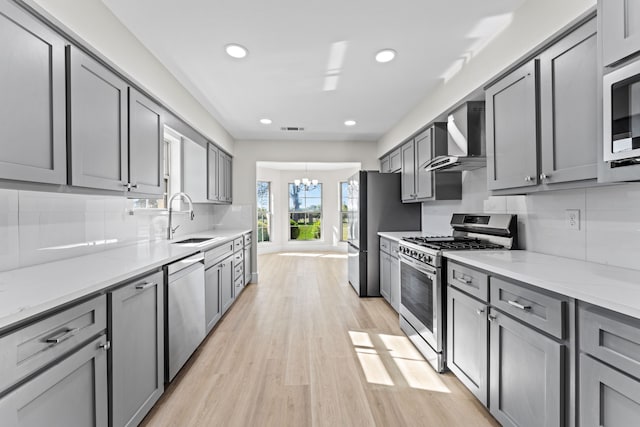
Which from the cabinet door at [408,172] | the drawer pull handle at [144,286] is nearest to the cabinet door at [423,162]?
the cabinet door at [408,172]

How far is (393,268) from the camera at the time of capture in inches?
142

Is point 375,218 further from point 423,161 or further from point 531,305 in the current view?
point 531,305

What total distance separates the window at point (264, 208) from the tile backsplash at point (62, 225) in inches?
218

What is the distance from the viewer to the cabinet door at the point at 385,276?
12.5 ft

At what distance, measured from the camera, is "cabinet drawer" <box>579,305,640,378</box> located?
954 mm

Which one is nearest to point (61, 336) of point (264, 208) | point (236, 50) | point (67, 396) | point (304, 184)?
point (67, 396)

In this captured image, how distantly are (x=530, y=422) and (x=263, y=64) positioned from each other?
3.02 m

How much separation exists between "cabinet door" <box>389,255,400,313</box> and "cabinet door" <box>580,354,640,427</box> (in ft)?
7.41

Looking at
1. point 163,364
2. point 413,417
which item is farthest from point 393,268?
point 163,364

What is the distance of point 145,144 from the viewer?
2.30 meters

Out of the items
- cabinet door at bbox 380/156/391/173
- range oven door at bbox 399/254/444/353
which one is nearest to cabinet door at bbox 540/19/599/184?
range oven door at bbox 399/254/444/353

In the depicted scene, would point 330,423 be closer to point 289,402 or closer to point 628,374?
point 289,402

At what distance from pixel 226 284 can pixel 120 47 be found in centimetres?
248

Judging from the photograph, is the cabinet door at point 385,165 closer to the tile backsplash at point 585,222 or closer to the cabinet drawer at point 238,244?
the tile backsplash at point 585,222
